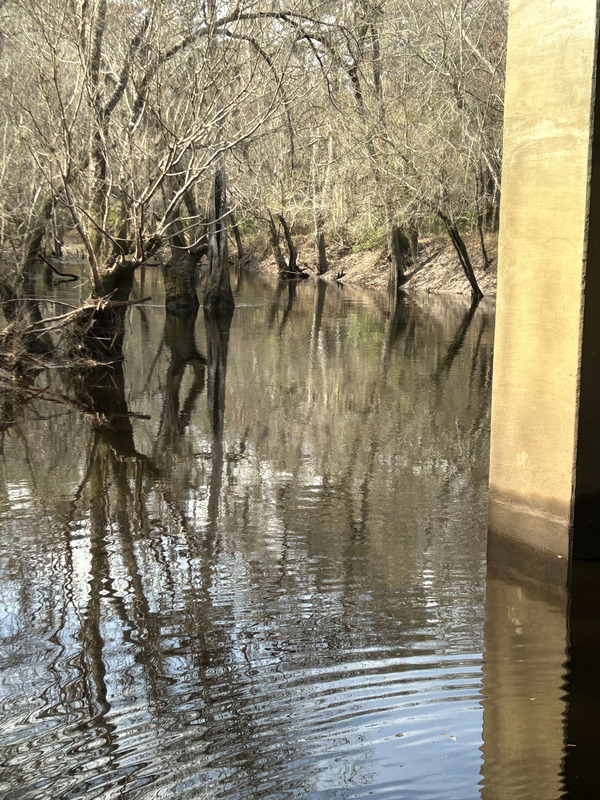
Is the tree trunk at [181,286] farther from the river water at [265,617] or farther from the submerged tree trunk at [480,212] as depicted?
the river water at [265,617]

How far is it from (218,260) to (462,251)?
31.5ft

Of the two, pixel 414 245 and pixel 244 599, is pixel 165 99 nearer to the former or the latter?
pixel 244 599

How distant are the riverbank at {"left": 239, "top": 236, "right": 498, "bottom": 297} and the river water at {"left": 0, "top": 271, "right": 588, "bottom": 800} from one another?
23.6 meters

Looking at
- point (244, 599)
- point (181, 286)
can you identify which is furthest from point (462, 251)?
point (244, 599)

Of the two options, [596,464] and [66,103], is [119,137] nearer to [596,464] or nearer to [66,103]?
[66,103]

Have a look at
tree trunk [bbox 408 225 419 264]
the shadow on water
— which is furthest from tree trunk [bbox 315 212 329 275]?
the shadow on water

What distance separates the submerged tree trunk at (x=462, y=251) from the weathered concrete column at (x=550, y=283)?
2273cm

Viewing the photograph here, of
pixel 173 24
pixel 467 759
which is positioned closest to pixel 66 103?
pixel 173 24

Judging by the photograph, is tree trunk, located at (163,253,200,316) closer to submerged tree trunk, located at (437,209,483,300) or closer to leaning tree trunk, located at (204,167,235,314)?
leaning tree trunk, located at (204,167,235,314)

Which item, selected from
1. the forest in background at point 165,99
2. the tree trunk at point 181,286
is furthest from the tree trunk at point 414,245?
the tree trunk at point 181,286

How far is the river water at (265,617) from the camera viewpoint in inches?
140

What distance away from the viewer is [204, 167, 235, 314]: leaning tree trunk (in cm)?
2327

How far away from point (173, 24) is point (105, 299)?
168 inches

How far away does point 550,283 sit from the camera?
17.9ft
